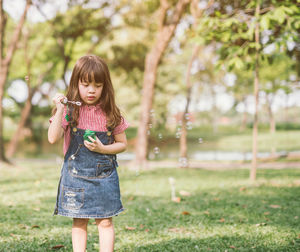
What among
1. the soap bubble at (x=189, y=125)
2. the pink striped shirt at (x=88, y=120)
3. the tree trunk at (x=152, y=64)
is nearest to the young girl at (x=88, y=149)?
the pink striped shirt at (x=88, y=120)

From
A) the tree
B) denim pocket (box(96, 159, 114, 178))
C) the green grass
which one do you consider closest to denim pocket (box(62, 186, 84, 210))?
denim pocket (box(96, 159, 114, 178))

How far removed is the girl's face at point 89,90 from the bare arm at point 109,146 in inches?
12.8

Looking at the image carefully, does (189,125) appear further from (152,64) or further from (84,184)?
(152,64)

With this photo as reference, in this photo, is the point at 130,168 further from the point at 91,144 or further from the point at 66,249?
the point at 91,144

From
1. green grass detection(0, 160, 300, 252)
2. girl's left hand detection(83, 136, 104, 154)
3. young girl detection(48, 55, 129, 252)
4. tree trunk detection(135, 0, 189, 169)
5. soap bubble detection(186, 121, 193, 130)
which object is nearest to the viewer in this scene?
girl's left hand detection(83, 136, 104, 154)

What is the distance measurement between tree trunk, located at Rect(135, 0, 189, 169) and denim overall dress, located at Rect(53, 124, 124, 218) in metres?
8.32

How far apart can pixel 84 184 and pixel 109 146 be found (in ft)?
1.05

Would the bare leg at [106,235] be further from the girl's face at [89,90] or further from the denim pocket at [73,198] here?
the girl's face at [89,90]

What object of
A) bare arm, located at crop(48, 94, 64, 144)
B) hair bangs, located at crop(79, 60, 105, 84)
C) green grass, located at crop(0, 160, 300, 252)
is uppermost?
hair bangs, located at crop(79, 60, 105, 84)

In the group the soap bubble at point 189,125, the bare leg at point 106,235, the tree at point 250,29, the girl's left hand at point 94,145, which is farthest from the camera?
the tree at point 250,29

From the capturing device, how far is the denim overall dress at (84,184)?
2547 mm

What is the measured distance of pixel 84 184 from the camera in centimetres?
254

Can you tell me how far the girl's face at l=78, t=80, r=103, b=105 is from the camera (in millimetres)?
2561

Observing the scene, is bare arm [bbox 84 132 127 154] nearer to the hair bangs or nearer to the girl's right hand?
the girl's right hand
